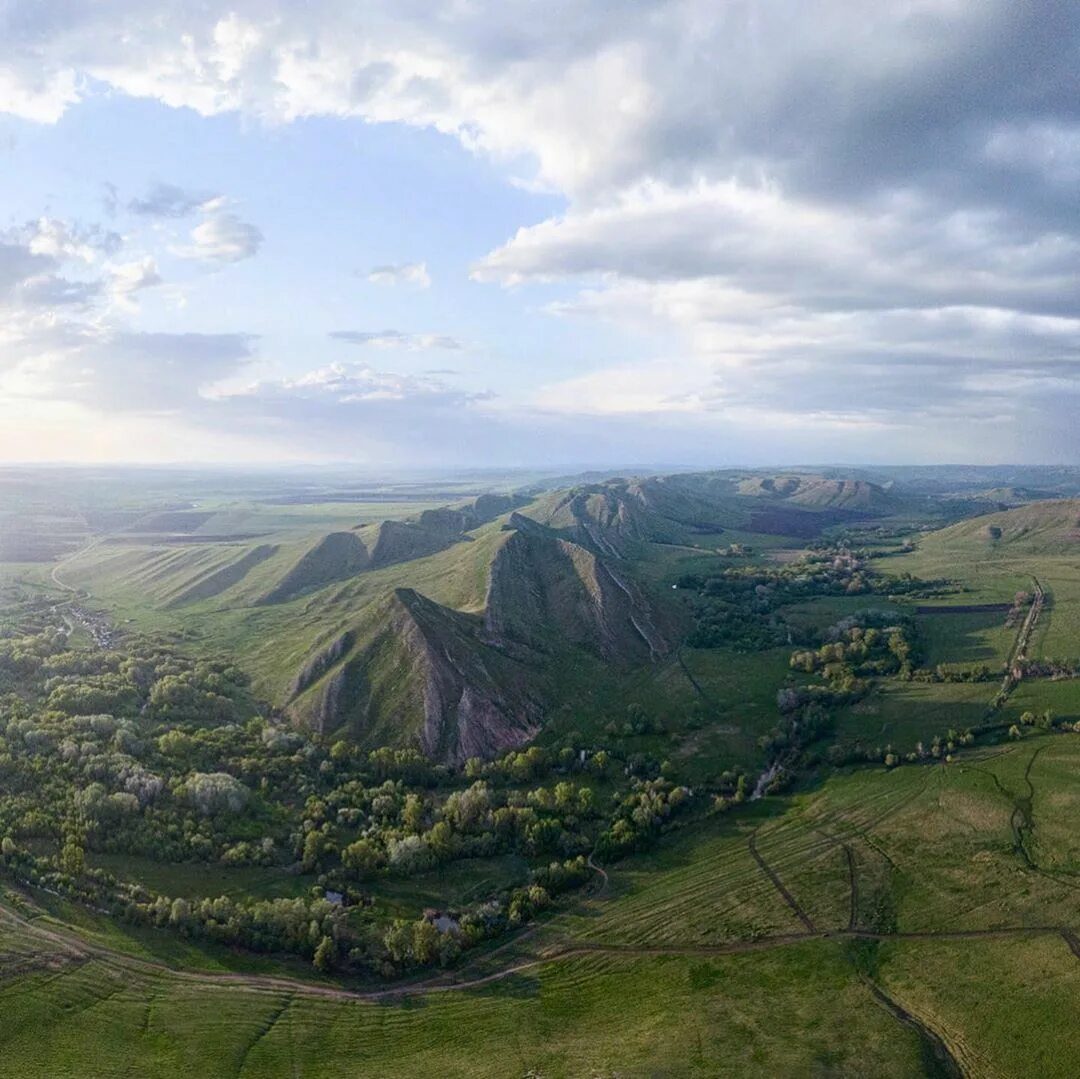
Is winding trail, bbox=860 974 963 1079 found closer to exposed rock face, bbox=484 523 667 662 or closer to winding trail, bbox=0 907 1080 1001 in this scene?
winding trail, bbox=0 907 1080 1001

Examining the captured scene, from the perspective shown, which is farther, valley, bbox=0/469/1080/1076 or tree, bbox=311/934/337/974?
tree, bbox=311/934/337/974

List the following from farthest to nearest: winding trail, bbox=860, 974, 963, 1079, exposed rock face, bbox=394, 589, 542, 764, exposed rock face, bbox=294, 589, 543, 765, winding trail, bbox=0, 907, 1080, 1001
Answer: exposed rock face, bbox=294, 589, 543, 765
exposed rock face, bbox=394, 589, 542, 764
winding trail, bbox=0, 907, 1080, 1001
winding trail, bbox=860, 974, 963, 1079

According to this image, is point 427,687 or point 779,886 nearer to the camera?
point 779,886

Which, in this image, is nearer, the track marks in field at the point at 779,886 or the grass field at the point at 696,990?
the grass field at the point at 696,990

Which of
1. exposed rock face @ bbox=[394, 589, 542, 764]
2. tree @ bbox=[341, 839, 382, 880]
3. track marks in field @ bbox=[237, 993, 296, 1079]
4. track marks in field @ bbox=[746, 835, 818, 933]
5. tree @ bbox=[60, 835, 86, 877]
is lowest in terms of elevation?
track marks in field @ bbox=[237, 993, 296, 1079]

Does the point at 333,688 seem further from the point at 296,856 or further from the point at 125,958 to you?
the point at 125,958

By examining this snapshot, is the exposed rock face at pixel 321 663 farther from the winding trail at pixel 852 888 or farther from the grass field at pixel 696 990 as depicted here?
the winding trail at pixel 852 888

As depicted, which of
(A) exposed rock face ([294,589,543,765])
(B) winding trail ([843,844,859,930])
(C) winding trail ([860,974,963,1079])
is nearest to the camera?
(C) winding trail ([860,974,963,1079])

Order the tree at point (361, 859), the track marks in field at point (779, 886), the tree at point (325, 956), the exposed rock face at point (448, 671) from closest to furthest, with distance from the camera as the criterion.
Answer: the tree at point (325, 956), the track marks in field at point (779, 886), the tree at point (361, 859), the exposed rock face at point (448, 671)

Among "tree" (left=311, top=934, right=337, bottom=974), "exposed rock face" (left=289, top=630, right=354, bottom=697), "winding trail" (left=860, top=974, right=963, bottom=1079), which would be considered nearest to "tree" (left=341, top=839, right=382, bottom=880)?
"tree" (left=311, top=934, right=337, bottom=974)

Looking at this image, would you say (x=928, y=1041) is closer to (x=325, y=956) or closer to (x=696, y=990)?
(x=696, y=990)

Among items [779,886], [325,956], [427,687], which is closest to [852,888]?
[779,886]

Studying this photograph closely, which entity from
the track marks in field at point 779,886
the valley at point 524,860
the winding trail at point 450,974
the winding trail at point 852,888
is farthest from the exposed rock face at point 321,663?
the winding trail at point 852,888
